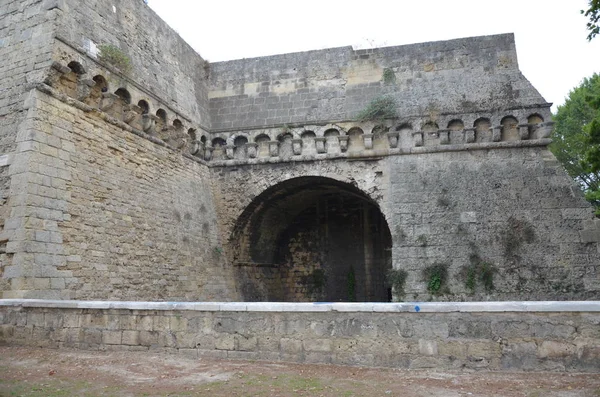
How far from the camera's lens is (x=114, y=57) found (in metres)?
9.60

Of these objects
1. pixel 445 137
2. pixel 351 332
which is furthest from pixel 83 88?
pixel 445 137

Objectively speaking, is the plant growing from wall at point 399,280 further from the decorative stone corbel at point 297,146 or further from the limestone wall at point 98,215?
the limestone wall at point 98,215

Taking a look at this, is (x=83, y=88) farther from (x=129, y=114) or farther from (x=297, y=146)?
(x=297, y=146)

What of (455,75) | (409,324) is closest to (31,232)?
(409,324)

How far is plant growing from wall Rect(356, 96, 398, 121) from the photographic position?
12266mm

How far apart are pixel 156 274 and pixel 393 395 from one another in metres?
6.87

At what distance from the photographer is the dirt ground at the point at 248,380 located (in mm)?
4172

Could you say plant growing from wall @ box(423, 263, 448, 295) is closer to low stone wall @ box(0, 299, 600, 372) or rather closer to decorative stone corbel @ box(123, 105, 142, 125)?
low stone wall @ box(0, 299, 600, 372)

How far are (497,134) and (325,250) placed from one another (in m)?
6.90

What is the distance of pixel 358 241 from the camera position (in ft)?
52.6

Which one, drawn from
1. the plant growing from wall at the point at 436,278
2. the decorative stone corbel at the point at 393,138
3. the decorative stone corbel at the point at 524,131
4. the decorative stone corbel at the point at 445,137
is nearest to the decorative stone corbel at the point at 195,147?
the decorative stone corbel at the point at 393,138

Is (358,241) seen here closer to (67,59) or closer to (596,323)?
(67,59)

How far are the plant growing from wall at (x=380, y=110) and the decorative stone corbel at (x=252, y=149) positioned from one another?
2.78 m

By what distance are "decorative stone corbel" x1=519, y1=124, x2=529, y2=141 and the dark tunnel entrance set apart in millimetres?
4897
